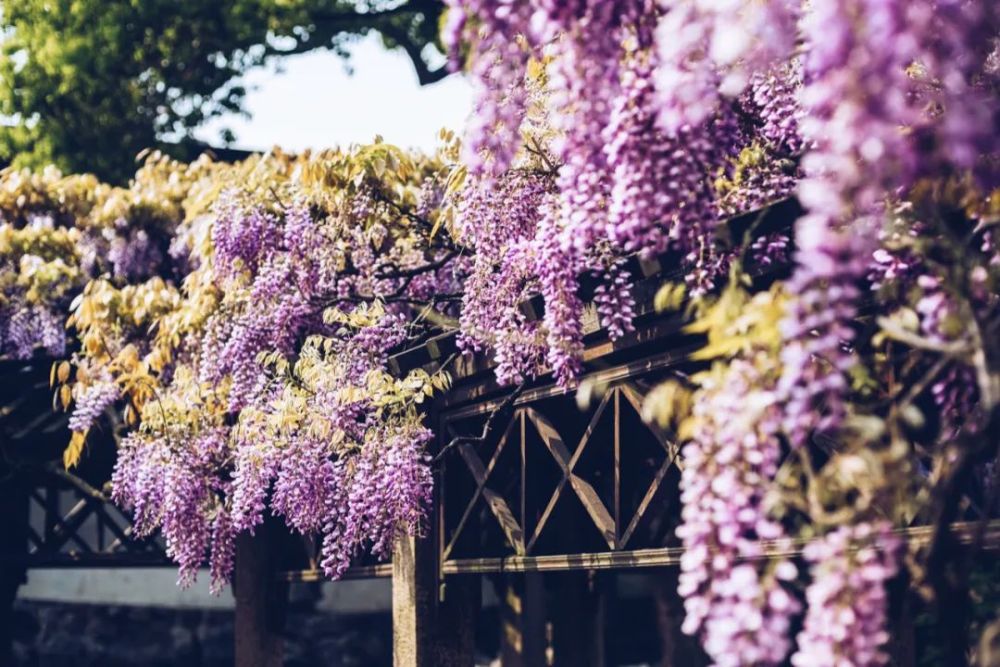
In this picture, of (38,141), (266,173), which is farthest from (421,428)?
(38,141)

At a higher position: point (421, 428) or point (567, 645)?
point (421, 428)

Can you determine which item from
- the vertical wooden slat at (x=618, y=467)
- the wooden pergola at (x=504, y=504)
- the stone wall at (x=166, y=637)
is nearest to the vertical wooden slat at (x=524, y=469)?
the wooden pergola at (x=504, y=504)

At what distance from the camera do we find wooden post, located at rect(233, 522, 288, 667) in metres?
10.8

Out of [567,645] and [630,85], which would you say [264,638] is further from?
[630,85]

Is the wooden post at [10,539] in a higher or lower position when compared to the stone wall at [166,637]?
higher

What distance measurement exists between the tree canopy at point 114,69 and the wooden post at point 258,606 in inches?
362

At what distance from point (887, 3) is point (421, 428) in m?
4.99

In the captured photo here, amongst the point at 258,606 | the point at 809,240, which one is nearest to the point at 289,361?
the point at 258,606

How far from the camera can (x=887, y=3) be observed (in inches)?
125

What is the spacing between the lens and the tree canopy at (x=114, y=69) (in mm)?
18141

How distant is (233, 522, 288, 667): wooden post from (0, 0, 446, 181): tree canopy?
920 cm

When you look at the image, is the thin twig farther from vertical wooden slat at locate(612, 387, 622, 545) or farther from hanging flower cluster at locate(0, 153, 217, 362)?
hanging flower cluster at locate(0, 153, 217, 362)

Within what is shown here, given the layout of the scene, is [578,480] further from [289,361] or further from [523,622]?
[523,622]

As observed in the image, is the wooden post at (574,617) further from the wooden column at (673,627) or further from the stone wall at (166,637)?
the stone wall at (166,637)
